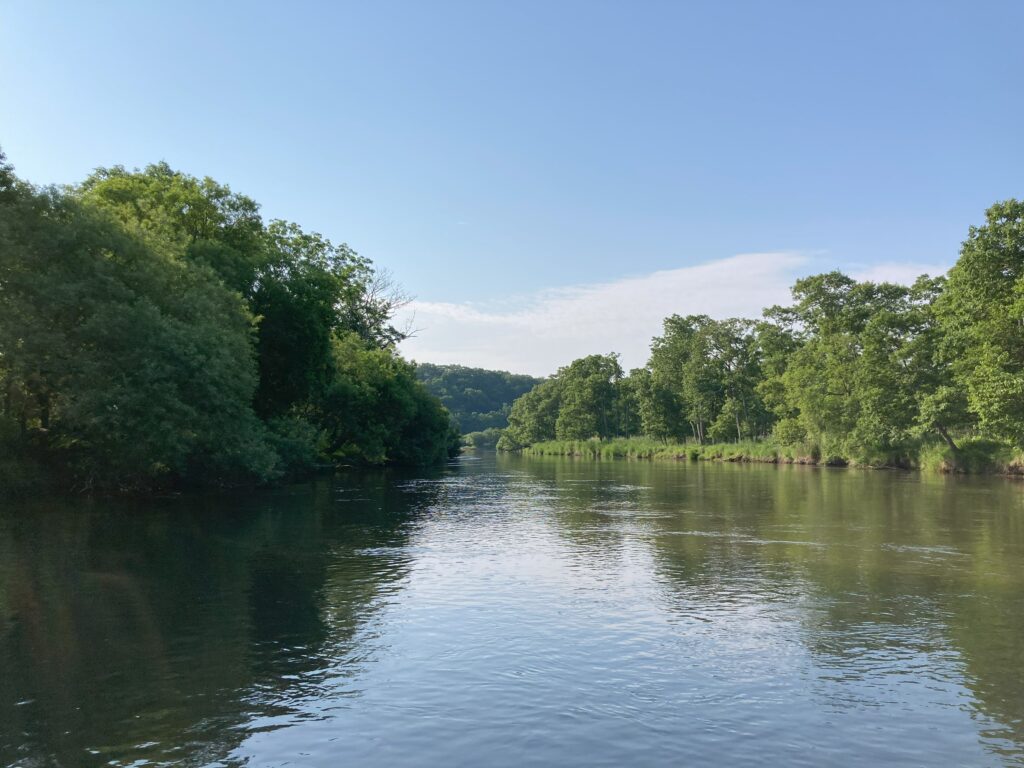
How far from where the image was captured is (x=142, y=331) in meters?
35.1

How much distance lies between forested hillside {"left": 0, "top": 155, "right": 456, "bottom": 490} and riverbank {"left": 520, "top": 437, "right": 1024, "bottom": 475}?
160 ft

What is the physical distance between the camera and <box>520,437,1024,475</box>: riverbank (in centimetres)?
5803

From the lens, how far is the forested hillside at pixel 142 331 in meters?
34.0

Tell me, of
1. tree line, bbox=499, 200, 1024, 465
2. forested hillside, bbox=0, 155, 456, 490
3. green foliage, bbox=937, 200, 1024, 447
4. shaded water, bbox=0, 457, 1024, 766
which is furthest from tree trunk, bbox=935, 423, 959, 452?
forested hillside, bbox=0, 155, 456, 490

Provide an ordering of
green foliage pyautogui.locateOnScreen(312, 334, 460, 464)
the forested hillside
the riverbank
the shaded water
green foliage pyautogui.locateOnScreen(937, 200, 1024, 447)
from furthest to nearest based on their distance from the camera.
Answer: green foliage pyautogui.locateOnScreen(312, 334, 460, 464) → the riverbank → green foliage pyautogui.locateOnScreen(937, 200, 1024, 447) → the forested hillside → the shaded water

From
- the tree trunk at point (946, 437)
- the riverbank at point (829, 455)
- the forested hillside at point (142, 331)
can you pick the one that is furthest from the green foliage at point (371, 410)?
the tree trunk at point (946, 437)

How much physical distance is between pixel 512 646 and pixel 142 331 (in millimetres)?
28145

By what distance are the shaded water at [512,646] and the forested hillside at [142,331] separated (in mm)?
8404

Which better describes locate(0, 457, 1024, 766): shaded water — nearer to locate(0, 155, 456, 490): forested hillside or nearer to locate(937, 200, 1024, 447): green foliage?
locate(0, 155, 456, 490): forested hillside

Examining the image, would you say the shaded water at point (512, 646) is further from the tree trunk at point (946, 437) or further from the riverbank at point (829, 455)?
the tree trunk at point (946, 437)

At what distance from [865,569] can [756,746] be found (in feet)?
42.2

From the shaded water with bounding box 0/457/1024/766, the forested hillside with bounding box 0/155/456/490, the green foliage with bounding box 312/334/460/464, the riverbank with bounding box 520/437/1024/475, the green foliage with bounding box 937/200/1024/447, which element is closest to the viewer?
the shaded water with bounding box 0/457/1024/766

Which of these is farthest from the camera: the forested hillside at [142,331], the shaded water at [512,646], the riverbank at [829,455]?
the riverbank at [829,455]

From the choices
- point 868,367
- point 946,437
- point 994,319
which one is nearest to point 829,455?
point 868,367
